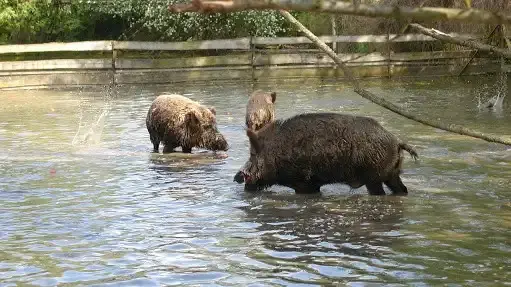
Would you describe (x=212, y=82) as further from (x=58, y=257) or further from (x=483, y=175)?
(x=58, y=257)

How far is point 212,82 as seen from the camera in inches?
1101

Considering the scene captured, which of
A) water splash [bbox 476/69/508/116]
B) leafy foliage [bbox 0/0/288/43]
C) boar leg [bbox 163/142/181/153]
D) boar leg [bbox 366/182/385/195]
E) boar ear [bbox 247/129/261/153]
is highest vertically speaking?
leafy foliage [bbox 0/0/288/43]

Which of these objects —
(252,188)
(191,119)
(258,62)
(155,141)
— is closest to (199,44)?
(258,62)

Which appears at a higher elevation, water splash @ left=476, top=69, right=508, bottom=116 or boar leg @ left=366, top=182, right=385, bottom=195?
boar leg @ left=366, top=182, right=385, bottom=195

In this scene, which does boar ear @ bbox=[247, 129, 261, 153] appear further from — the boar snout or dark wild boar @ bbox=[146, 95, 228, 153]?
the boar snout

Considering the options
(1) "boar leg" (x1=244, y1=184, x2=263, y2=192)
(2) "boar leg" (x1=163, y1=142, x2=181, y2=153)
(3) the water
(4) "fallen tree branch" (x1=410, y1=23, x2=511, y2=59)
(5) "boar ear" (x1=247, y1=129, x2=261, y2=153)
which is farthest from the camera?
(2) "boar leg" (x1=163, y1=142, x2=181, y2=153)

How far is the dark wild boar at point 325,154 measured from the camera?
10.3 metres

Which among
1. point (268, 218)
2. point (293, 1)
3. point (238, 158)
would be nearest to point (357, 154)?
point (268, 218)

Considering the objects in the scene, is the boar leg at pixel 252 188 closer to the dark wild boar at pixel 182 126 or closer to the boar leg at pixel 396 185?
the boar leg at pixel 396 185

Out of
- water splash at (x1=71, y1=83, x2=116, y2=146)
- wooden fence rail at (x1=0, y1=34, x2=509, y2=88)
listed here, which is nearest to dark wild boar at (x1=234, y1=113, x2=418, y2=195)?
water splash at (x1=71, y1=83, x2=116, y2=146)

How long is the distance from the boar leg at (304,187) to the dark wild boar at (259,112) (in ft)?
10.9

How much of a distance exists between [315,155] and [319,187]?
2.40 ft

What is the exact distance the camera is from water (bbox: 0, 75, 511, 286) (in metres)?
7.88

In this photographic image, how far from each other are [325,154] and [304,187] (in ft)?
2.32
